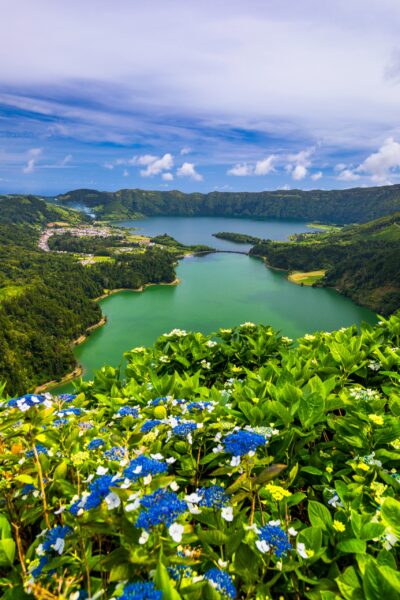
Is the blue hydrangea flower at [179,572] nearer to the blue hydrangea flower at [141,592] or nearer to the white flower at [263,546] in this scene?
the blue hydrangea flower at [141,592]

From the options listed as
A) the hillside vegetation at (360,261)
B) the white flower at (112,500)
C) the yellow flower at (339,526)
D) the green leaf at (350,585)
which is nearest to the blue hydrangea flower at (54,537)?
the white flower at (112,500)

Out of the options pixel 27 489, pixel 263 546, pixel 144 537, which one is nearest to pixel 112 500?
pixel 144 537

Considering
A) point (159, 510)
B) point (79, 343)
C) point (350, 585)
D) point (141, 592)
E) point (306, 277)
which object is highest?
point (159, 510)

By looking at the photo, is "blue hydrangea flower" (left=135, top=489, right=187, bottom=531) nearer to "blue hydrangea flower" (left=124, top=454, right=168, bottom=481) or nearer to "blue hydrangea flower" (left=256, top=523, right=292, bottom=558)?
"blue hydrangea flower" (left=124, top=454, right=168, bottom=481)

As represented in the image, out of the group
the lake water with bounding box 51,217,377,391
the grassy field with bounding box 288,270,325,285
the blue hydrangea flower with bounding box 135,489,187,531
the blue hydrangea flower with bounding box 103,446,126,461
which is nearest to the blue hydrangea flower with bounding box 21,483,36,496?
the blue hydrangea flower with bounding box 103,446,126,461

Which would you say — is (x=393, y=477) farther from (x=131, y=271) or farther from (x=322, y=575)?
(x=131, y=271)

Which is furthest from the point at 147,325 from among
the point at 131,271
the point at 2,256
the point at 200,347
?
the point at 2,256

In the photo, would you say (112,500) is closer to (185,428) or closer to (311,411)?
(185,428)
